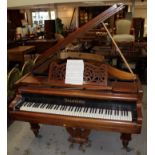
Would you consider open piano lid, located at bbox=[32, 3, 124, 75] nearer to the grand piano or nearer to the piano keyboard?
the grand piano

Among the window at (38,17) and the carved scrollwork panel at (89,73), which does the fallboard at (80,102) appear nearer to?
the carved scrollwork panel at (89,73)

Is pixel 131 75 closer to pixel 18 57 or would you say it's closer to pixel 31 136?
pixel 31 136

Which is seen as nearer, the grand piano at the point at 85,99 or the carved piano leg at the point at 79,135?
the grand piano at the point at 85,99

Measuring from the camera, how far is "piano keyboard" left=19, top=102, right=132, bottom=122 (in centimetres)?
206

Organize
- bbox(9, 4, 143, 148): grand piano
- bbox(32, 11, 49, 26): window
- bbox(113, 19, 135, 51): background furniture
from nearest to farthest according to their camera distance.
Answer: bbox(9, 4, 143, 148): grand piano < bbox(113, 19, 135, 51): background furniture < bbox(32, 11, 49, 26): window

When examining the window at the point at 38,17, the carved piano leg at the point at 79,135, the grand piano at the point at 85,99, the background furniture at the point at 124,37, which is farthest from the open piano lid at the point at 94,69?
the window at the point at 38,17

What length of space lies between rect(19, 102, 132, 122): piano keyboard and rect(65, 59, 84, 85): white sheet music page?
0.91 feet

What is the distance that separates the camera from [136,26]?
7672mm

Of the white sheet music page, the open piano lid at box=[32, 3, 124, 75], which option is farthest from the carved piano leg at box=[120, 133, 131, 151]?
the open piano lid at box=[32, 3, 124, 75]

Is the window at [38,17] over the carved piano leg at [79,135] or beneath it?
over

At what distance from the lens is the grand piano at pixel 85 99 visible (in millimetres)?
2053

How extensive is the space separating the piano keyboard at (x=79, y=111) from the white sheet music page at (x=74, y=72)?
0.91ft

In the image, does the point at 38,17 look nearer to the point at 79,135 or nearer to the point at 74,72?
the point at 74,72

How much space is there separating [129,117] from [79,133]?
0.68 m
